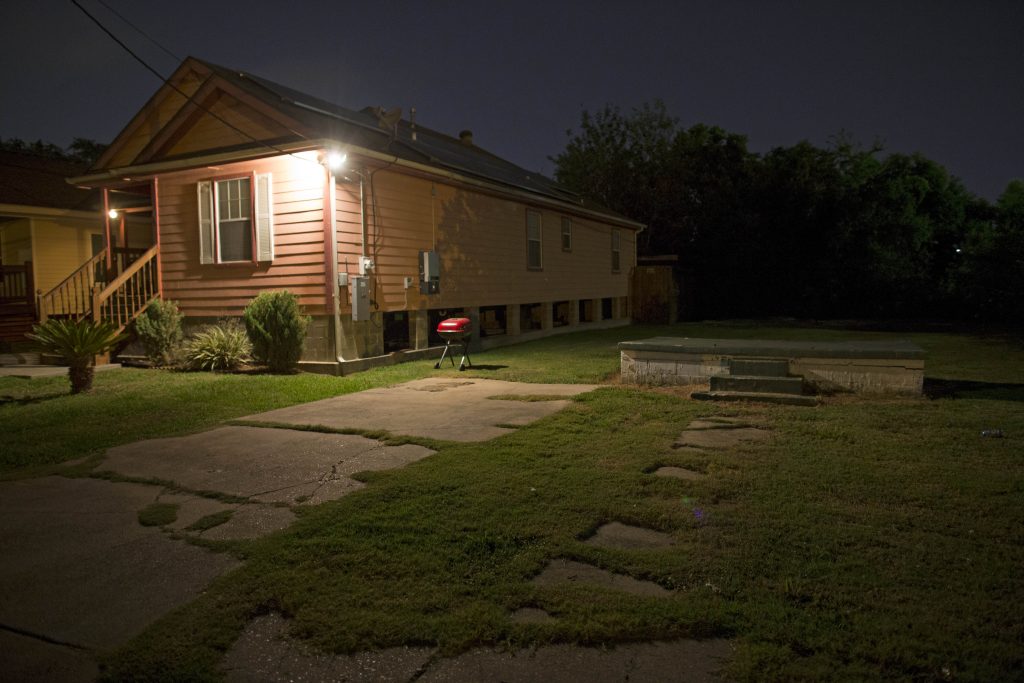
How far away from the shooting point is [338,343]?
397 inches

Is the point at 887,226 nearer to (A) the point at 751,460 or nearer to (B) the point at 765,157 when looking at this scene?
(B) the point at 765,157

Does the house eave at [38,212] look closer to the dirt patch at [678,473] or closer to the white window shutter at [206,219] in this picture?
the white window shutter at [206,219]

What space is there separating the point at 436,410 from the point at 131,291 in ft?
25.1

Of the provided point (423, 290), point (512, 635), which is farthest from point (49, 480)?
point (423, 290)

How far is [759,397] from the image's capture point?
7.02 meters

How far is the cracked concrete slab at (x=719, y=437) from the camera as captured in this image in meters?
5.28

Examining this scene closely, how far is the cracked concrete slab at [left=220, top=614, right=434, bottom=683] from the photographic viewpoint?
222 centimetres

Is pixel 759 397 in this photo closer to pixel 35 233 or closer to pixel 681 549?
pixel 681 549

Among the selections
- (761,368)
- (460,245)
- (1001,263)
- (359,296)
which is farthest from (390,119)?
(1001,263)

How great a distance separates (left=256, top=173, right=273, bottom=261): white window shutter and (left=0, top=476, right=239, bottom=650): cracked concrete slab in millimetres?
6746

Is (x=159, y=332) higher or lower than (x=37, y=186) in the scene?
lower

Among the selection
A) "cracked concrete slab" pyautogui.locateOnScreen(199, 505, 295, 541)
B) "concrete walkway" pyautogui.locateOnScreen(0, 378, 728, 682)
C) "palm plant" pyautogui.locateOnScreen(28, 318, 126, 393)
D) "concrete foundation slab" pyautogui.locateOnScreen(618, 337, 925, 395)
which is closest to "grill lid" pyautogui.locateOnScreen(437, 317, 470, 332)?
"concrete foundation slab" pyautogui.locateOnScreen(618, 337, 925, 395)

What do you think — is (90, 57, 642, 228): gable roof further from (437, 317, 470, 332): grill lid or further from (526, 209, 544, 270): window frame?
(526, 209, 544, 270): window frame

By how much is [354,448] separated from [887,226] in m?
23.2
